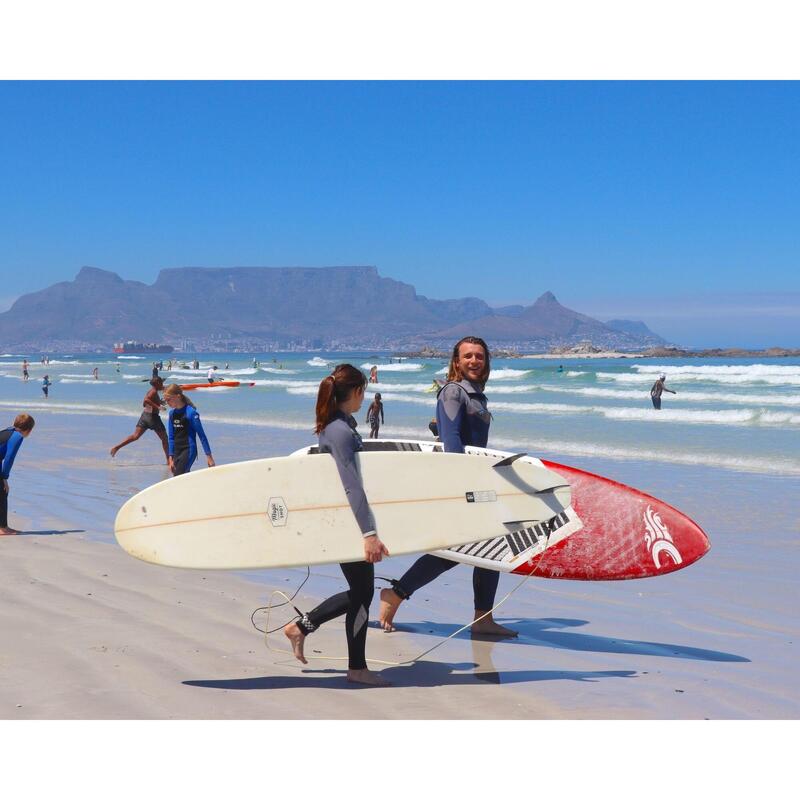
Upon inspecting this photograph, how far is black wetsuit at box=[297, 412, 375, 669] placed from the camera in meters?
3.98

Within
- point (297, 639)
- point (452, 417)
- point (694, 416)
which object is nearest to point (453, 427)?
point (452, 417)

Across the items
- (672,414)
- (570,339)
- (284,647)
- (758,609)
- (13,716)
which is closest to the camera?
(13,716)

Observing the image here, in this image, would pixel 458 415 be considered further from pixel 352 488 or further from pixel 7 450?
pixel 7 450

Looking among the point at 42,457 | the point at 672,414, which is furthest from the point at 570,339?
the point at 42,457

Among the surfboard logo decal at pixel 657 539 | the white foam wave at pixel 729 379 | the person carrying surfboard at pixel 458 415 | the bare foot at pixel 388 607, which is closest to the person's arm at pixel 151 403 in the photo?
the bare foot at pixel 388 607

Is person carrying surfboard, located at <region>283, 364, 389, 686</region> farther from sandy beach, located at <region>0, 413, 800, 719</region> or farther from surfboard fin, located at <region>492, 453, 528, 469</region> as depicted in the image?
surfboard fin, located at <region>492, 453, 528, 469</region>

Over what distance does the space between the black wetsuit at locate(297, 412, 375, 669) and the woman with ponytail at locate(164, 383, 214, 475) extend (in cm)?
450

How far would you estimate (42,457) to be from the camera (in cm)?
1449

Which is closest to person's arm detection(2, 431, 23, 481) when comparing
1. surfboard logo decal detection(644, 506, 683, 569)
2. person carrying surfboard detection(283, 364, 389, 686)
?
person carrying surfboard detection(283, 364, 389, 686)

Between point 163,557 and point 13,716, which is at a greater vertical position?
point 163,557

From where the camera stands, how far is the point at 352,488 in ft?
13.1

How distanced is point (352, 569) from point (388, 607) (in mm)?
947

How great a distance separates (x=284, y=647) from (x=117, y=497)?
6.01 m
